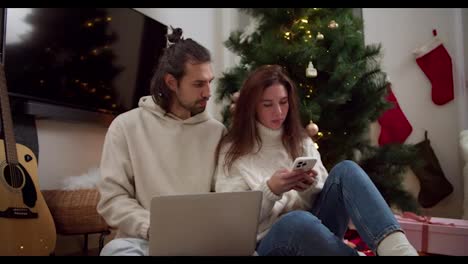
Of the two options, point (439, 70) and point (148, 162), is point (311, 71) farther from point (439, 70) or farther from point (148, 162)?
point (439, 70)

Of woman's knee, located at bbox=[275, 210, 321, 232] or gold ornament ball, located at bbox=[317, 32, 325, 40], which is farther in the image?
gold ornament ball, located at bbox=[317, 32, 325, 40]

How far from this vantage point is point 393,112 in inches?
101

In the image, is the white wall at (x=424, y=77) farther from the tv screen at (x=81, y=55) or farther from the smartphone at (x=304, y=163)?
the smartphone at (x=304, y=163)

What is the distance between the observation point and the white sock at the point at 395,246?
2.70ft

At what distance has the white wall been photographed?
2502 mm

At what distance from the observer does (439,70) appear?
2.55 metres

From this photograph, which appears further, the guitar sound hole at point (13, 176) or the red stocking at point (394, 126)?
the red stocking at point (394, 126)

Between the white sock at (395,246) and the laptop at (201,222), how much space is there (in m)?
0.28

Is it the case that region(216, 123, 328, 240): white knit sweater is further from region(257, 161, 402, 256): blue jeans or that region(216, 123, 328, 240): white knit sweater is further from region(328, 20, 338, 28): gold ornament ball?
region(328, 20, 338, 28): gold ornament ball

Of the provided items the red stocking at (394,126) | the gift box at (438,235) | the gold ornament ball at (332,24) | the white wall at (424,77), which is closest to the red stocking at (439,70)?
the white wall at (424,77)

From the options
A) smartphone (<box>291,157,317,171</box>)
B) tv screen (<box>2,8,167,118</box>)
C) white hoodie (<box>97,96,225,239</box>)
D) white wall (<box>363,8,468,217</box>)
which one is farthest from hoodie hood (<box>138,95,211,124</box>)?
white wall (<box>363,8,468,217</box>)

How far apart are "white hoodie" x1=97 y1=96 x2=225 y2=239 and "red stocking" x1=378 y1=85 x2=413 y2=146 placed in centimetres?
169
